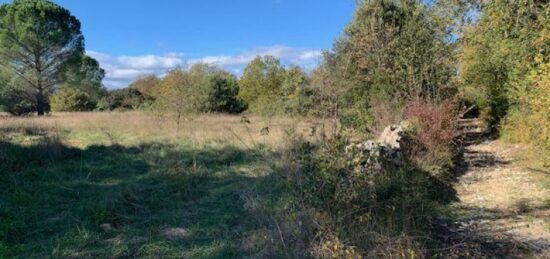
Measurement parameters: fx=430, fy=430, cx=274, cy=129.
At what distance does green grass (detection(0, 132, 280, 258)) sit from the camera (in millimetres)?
4660

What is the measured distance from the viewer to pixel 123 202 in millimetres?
6309

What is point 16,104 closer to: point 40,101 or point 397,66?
point 40,101

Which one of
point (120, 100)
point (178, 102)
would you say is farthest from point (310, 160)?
point (120, 100)

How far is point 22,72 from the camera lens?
3033 centimetres

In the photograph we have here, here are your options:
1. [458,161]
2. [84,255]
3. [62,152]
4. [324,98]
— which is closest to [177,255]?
[84,255]

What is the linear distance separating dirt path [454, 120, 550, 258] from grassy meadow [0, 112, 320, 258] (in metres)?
2.54

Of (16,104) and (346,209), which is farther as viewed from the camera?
(16,104)

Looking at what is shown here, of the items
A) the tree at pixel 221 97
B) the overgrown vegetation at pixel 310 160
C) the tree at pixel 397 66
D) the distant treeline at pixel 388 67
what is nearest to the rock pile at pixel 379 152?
the overgrown vegetation at pixel 310 160

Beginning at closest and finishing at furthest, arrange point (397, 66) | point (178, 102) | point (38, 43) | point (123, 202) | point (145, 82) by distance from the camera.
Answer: point (123, 202), point (397, 66), point (178, 102), point (38, 43), point (145, 82)

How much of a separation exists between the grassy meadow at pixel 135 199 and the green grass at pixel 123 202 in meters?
0.01

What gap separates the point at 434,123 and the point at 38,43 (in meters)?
28.4

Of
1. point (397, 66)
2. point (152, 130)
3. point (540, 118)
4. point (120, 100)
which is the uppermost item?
point (397, 66)

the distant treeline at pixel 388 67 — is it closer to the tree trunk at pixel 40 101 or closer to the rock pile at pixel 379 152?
the tree trunk at pixel 40 101

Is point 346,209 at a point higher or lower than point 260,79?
lower
